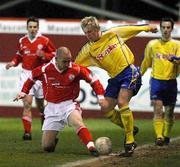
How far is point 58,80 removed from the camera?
40.9 feet

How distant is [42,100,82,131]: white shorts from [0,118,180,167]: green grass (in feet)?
1.47

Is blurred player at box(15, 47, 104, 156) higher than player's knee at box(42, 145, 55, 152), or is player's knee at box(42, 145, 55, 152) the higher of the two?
blurred player at box(15, 47, 104, 156)

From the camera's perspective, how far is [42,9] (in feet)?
90.9

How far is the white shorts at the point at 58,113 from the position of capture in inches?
493

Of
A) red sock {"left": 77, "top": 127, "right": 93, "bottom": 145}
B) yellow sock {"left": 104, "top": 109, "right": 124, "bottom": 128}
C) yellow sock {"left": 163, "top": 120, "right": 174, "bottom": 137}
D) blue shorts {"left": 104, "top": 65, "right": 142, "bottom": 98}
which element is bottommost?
yellow sock {"left": 163, "top": 120, "right": 174, "bottom": 137}

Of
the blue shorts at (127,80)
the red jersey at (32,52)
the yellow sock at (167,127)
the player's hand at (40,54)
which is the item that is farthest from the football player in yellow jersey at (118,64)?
the red jersey at (32,52)

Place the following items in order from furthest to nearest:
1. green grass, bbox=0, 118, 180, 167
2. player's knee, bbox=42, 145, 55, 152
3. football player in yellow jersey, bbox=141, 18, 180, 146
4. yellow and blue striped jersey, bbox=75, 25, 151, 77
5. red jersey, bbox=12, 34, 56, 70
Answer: red jersey, bbox=12, 34, 56, 70 < football player in yellow jersey, bbox=141, 18, 180, 146 < player's knee, bbox=42, 145, 55, 152 < yellow and blue striped jersey, bbox=75, 25, 151, 77 < green grass, bbox=0, 118, 180, 167

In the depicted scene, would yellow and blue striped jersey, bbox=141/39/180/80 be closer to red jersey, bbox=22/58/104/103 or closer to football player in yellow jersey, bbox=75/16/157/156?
football player in yellow jersey, bbox=75/16/157/156

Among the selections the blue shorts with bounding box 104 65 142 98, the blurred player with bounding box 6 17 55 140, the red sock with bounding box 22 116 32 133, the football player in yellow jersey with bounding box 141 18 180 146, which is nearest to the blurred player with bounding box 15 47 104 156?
the blue shorts with bounding box 104 65 142 98

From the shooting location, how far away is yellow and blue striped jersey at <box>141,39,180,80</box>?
14391 millimetres

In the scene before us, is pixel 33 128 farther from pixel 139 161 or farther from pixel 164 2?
pixel 164 2

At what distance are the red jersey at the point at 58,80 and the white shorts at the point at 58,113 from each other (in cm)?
9

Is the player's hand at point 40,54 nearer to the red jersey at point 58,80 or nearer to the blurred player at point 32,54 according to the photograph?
the blurred player at point 32,54

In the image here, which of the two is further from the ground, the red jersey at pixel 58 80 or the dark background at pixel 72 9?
the dark background at pixel 72 9
